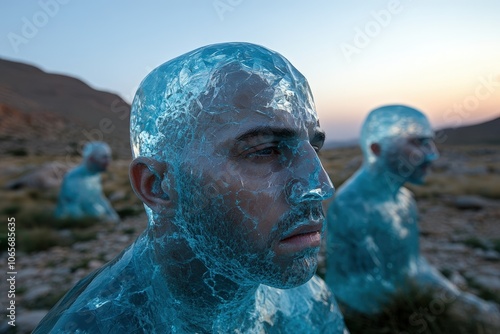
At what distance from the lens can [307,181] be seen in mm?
1183

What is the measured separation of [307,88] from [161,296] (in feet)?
2.74

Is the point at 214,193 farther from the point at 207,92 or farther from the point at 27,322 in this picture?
the point at 27,322

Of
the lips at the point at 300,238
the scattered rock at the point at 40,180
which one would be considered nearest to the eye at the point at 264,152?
the lips at the point at 300,238

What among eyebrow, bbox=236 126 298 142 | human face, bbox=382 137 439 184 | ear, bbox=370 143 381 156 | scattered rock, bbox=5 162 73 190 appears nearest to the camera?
eyebrow, bbox=236 126 298 142

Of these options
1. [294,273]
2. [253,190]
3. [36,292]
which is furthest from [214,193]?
[36,292]

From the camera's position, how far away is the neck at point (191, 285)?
1.25 meters

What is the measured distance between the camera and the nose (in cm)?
117

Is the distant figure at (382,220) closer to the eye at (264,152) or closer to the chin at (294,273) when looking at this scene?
the chin at (294,273)

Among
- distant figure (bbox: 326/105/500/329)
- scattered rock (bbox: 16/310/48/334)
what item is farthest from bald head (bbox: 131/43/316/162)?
scattered rock (bbox: 16/310/48/334)

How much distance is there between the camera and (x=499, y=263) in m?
6.45

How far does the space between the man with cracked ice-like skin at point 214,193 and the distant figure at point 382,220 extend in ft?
8.68

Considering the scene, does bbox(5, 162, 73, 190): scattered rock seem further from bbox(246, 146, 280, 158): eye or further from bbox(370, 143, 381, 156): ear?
bbox(246, 146, 280, 158): eye

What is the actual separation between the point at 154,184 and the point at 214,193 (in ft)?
0.77

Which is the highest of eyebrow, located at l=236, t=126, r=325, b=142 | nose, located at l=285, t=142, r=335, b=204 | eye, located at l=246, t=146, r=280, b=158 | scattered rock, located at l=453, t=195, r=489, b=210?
eyebrow, located at l=236, t=126, r=325, b=142
